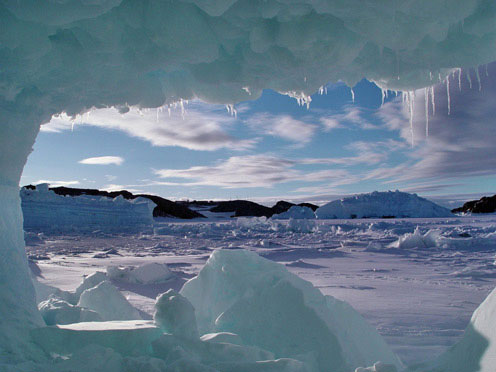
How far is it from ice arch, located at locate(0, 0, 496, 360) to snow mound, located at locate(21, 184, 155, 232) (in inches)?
711

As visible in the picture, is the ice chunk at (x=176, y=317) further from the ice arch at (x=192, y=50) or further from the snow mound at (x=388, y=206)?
the snow mound at (x=388, y=206)

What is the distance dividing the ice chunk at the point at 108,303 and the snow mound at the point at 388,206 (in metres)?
33.7

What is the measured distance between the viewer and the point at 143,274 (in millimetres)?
5117

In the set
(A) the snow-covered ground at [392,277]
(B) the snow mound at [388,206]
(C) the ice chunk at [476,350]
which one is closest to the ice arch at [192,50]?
(C) the ice chunk at [476,350]

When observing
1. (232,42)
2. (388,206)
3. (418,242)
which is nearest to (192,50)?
(232,42)

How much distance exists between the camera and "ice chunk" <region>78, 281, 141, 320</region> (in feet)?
9.66

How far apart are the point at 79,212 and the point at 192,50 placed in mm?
21341

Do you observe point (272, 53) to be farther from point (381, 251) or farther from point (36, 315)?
point (381, 251)

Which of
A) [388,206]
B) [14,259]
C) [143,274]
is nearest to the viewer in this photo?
[14,259]

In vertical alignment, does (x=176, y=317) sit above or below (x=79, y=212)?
below

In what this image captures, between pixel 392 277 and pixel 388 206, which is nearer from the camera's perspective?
pixel 392 277

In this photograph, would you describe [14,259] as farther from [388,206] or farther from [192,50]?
[388,206]

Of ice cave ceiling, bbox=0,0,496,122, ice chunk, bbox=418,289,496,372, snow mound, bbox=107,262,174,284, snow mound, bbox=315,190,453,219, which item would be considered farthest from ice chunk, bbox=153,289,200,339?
snow mound, bbox=315,190,453,219

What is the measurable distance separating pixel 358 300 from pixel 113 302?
8.98ft
